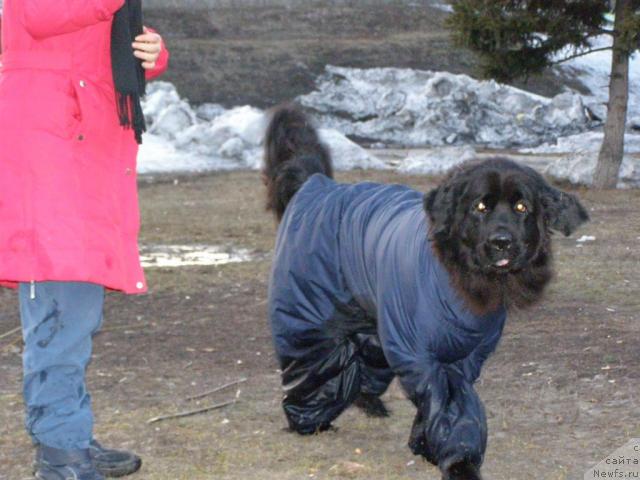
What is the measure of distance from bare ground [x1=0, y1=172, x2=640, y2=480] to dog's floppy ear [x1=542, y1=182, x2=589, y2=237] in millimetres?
929

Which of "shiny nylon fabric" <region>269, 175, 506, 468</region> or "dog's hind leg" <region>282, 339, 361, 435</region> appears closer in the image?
"shiny nylon fabric" <region>269, 175, 506, 468</region>

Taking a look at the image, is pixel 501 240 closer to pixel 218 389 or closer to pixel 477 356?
pixel 477 356

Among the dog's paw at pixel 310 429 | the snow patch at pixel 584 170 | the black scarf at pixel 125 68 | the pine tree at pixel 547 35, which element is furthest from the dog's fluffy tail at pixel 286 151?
the snow patch at pixel 584 170

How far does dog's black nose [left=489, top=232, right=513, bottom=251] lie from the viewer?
4129 millimetres

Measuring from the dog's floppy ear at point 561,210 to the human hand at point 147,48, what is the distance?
146 cm

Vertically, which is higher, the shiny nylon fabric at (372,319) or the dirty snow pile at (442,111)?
the shiny nylon fabric at (372,319)

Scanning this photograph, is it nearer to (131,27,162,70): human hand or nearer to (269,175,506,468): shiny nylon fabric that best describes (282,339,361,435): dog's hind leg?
(269,175,506,468): shiny nylon fabric

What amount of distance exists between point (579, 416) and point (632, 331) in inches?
59.3

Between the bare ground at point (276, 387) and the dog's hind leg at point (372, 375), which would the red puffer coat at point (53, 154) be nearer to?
the bare ground at point (276, 387)

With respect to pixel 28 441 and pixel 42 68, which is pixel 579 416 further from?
pixel 42 68

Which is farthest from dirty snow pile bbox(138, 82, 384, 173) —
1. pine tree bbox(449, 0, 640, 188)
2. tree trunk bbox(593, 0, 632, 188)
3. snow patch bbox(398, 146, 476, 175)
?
tree trunk bbox(593, 0, 632, 188)

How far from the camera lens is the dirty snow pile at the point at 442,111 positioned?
2350 cm

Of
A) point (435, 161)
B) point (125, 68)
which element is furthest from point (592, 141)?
point (125, 68)

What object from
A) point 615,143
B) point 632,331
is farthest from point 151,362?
point 615,143
